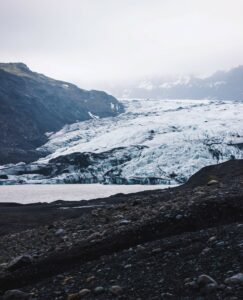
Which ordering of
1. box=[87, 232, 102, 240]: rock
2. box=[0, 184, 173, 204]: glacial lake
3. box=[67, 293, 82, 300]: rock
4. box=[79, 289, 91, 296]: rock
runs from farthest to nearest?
box=[0, 184, 173, 204]: glacial lake
box=[87, 232, 102, 240]: rock
box=[79, 289, 91, 296]: rock
box=[67, 293, 82, 300]: rock

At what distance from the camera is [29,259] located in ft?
51.2

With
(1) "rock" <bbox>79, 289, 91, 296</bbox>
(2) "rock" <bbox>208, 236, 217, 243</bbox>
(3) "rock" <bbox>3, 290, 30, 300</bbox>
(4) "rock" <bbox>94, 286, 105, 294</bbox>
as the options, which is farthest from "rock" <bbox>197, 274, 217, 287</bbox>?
(3) "rock" <bbox>3, 290, 30, 300</bbox>

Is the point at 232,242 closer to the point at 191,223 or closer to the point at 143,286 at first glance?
the point at 143,286

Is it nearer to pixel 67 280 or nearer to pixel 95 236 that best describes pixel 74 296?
pixel 67 280

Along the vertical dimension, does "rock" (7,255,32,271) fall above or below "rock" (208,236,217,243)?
below

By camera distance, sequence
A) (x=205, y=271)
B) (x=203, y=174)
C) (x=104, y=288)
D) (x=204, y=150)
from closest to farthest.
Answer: (x=205, y=271), (x=104, y=288), (x=203, y=174), (x=204, y=150)

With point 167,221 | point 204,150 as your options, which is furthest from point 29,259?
point 204,150

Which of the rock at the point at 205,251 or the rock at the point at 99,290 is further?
the rock at the point at 205,251

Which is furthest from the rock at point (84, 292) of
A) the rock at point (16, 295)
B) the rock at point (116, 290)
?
the rock at point (16, 295)

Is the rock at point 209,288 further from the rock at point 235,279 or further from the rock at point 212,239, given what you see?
the rock at point 212,239

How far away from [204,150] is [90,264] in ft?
582

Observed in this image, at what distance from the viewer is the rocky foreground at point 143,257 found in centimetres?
1019

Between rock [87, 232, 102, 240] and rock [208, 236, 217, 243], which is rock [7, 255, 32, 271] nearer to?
rock [87, 232, 102, 240]

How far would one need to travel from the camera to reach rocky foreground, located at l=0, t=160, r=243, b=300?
10188 mm
